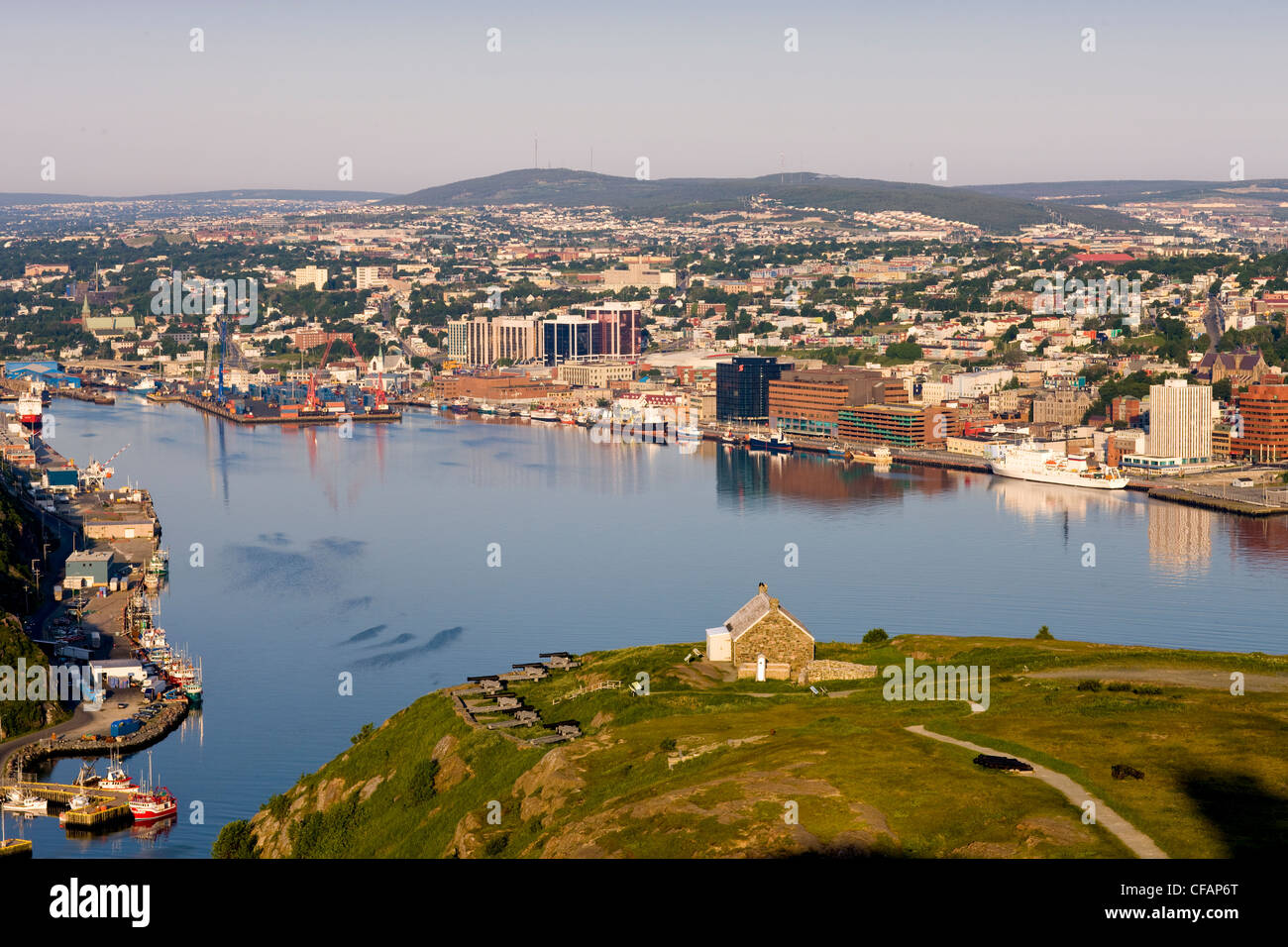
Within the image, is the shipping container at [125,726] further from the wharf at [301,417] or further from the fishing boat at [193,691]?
the wharf at [301,417]

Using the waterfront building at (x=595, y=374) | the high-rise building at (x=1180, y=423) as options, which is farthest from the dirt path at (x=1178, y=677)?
the waterfront building at (x=595, y=374)

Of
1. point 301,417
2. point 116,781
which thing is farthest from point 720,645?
point 301,417

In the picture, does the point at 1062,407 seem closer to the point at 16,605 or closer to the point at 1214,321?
the point at 1214,321

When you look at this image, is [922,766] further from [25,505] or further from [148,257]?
[148,257]

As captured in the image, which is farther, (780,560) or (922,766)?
(780,560)
